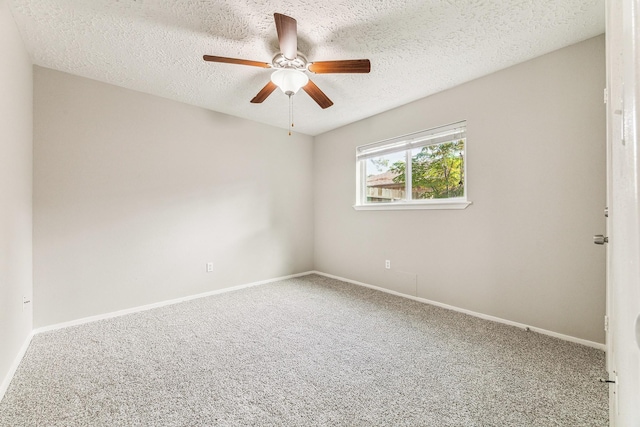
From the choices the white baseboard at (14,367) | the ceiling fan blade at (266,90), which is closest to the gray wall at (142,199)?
the white baseboard at (14,367)

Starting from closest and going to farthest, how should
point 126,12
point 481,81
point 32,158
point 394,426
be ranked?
1. point 394,426
2. point 126,12
3. point 32,158
4. point 481,81

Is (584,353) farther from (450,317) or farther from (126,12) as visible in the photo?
(126,12)

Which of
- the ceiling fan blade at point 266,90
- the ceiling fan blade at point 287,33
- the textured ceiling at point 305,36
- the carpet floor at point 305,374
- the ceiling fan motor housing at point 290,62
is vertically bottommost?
the carpet floor at point 305,374

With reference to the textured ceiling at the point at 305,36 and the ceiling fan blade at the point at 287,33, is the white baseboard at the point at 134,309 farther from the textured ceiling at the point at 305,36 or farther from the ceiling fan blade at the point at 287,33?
the ceiling fan blade at the point at 287,33

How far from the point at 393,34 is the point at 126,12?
1.79m

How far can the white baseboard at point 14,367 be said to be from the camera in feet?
5.02

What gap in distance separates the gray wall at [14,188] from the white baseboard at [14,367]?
0.03 metres

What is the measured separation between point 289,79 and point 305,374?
6.76 ft

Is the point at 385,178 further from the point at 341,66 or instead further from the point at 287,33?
the point at 287,33

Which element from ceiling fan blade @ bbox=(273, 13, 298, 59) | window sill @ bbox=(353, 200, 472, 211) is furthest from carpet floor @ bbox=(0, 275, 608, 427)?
ceiling fan blade @ bbox=(273, 13, 298, 59)

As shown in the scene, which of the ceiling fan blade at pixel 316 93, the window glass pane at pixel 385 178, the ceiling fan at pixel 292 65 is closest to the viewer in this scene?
the ceiling fan at pixel 292 65

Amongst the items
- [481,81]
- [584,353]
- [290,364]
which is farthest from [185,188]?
[584,353]

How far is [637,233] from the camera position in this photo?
0.29 m

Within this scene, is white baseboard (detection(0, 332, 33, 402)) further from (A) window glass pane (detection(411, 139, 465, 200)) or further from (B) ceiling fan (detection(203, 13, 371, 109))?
(A) window glass pane (detection(411, 139, 465, 200))
